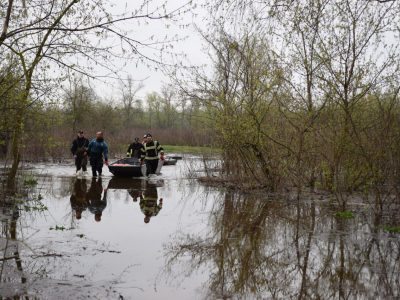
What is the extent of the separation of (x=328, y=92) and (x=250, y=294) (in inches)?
286

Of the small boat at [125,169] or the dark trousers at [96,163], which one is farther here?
the small boat at [125,169]

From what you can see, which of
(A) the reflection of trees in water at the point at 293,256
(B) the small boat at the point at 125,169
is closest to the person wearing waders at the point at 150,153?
(B) the small boat at the point at 125,169

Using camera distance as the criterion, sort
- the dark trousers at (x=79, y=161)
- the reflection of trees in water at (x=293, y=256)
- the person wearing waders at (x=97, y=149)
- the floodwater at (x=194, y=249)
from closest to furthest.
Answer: the floodwater at (x=194, y=249), the reflection of trees in water at (x=293, y=256), the person wearing waders at (x=97, y=149), the dark trousers at (x=79, y=161)

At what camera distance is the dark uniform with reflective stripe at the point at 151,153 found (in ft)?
59.9

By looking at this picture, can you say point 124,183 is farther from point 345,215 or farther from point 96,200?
point 345,215

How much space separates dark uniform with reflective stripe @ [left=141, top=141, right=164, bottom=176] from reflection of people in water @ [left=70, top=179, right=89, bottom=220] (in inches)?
116

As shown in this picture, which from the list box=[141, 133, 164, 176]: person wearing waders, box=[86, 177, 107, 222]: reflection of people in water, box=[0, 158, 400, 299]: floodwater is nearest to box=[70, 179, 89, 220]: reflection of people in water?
box=[0, 158, 400, 299]: floodwater

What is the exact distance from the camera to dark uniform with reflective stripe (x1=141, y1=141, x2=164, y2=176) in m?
18.3

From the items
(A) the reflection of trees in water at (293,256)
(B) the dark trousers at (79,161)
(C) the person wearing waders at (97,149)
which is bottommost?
(A) the reflection of trees in water at (293,256)

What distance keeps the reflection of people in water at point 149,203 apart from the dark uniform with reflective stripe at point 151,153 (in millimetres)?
2754

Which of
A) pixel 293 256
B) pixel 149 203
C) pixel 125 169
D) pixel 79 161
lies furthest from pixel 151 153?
pixel 293 256

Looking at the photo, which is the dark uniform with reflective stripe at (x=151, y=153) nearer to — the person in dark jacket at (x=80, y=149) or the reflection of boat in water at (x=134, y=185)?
the reflection of boat in water at (x=134, y=185)

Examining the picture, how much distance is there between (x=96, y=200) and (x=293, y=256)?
6.69m

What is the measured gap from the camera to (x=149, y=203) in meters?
12.6
